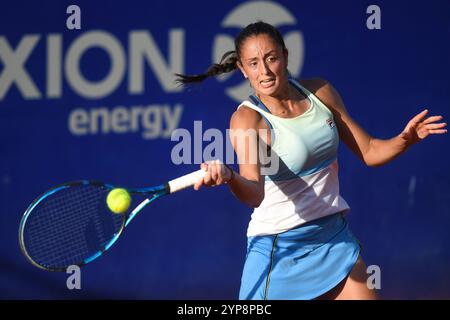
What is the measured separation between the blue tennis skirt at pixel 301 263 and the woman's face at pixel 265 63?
0.53m

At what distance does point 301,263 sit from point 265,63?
0.76 metres

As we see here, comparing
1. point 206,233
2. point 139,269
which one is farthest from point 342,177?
point 139,269

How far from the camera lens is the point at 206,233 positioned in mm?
5227

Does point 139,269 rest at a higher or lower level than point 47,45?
lower

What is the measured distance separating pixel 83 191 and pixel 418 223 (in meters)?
1.98

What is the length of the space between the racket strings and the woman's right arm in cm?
62

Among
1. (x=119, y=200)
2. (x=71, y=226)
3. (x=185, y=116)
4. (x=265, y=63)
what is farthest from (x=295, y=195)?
(x=185, y=116)

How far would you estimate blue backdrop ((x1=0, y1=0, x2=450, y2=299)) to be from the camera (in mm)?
5129

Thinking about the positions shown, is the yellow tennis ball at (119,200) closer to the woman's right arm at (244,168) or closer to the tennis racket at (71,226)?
the tennis racket at (71,226)

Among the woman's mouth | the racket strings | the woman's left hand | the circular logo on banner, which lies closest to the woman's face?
the woman's mouth

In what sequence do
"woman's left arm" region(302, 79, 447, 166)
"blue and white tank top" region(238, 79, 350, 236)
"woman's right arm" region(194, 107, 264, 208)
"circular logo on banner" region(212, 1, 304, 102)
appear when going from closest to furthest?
"woman's right arm" region(194, 107, 264, 208), "blue and white tank top" region(238, 79, 350, 236), "woman's left arm" region(302, 79, 447, 166), "circular logo on banner" region(212, 1, 304, 102)

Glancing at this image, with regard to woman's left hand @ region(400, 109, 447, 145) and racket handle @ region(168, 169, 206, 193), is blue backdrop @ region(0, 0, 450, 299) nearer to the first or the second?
woman's left hand @ region(400, 109, 447, 145)
